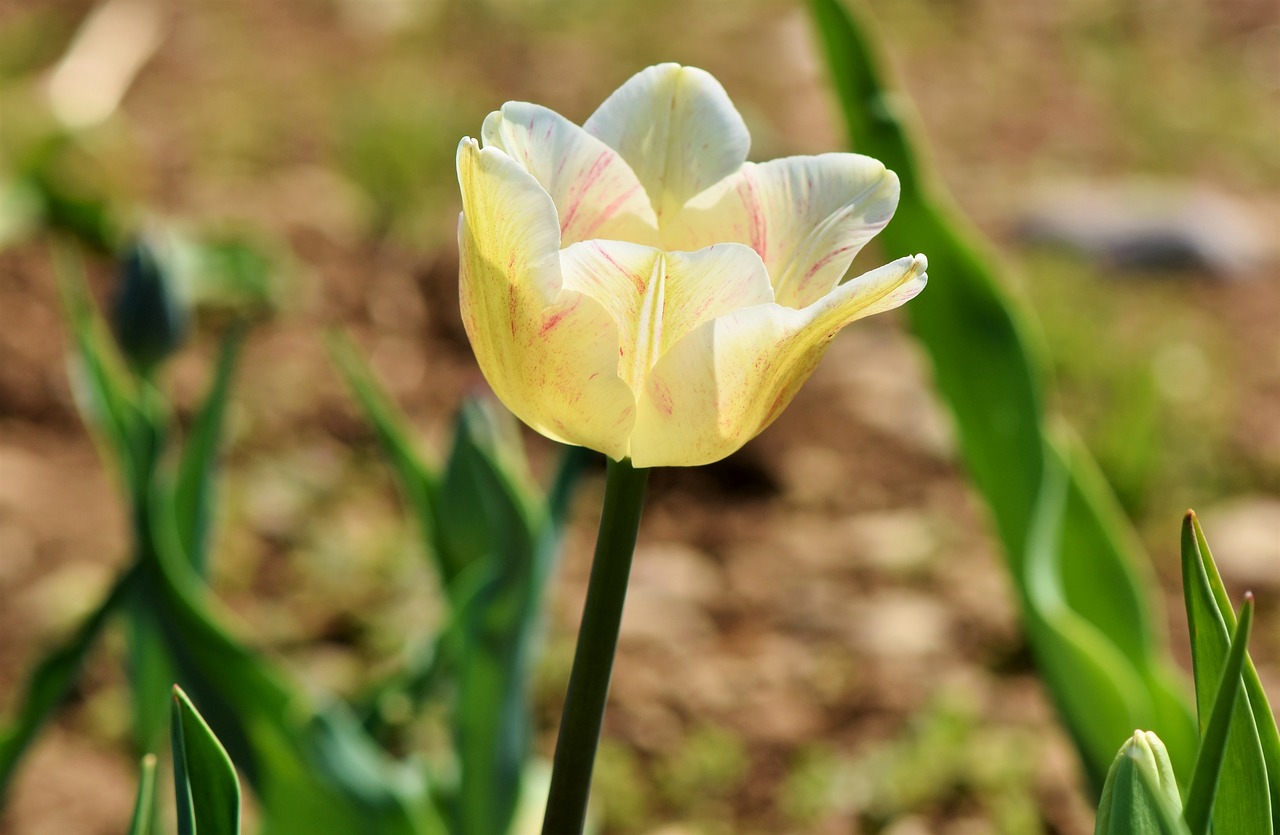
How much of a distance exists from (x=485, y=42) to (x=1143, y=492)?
2294mm

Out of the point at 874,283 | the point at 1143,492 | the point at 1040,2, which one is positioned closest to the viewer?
the point at 874,283

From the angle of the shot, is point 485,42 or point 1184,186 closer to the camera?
point 1184,186

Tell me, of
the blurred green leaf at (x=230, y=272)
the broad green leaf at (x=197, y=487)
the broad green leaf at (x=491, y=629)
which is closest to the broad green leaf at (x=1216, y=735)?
the broad green leaf at (x=491, y=629)

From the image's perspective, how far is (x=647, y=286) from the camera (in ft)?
1.66

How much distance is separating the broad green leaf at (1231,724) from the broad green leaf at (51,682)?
26.3 inches

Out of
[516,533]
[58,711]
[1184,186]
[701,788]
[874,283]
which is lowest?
[1184,186]

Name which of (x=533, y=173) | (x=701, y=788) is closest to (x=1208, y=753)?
(x=533, y=173)

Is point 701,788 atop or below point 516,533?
below

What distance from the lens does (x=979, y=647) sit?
5.79 feet

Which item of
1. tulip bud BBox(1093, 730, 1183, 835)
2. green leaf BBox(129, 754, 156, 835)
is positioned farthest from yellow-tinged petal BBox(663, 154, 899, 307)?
green leaf BBox(129, 754, 156, 835)

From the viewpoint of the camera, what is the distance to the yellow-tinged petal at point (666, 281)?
1.63 feet

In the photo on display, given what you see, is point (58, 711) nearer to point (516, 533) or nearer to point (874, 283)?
point (516, 533)

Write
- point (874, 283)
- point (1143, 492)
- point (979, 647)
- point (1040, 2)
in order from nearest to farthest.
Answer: point (874, 283) < point (979, 647) < point (1143, 492) < point (1040, 2)

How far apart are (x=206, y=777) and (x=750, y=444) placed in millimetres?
1533
